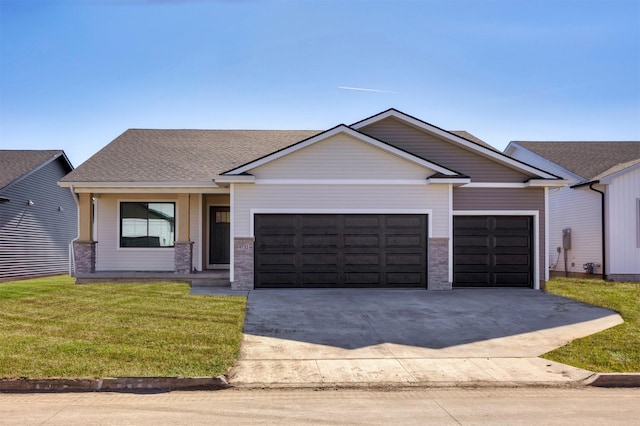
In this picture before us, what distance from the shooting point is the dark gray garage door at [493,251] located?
647 inches

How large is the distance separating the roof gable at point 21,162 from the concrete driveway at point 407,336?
13507 mm

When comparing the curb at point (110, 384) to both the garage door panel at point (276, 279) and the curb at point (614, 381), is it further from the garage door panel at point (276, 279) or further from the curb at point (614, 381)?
the garage door panel at point (276, 279)

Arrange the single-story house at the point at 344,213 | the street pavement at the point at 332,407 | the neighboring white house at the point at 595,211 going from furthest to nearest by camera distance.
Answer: the neighboring white house at the point at 595,211 → the single-story house at the point at 344,213 → the street pavement at the point at 332,407

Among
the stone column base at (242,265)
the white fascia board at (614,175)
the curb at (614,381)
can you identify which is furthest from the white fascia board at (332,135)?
the curb at (614,381)

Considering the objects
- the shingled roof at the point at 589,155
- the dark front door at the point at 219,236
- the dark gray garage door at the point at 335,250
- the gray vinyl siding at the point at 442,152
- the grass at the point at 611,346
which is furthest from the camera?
the shingled roof at the point at 589,155

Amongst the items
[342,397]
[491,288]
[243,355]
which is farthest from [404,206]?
[342,397]

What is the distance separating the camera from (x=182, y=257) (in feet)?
56.7

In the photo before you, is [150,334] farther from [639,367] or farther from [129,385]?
[639,367]

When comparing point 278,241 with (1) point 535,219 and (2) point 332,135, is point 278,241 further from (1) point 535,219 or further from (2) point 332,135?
(1) point 535,219

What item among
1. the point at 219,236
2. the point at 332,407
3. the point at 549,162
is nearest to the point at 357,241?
the point at 219,236

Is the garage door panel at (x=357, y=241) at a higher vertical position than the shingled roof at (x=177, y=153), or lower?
lower

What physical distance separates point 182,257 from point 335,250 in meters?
5.09

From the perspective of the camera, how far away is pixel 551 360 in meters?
8.55

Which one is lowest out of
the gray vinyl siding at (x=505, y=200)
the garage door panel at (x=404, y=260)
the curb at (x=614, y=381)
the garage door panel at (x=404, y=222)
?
the curb at (x=614, y=381)
